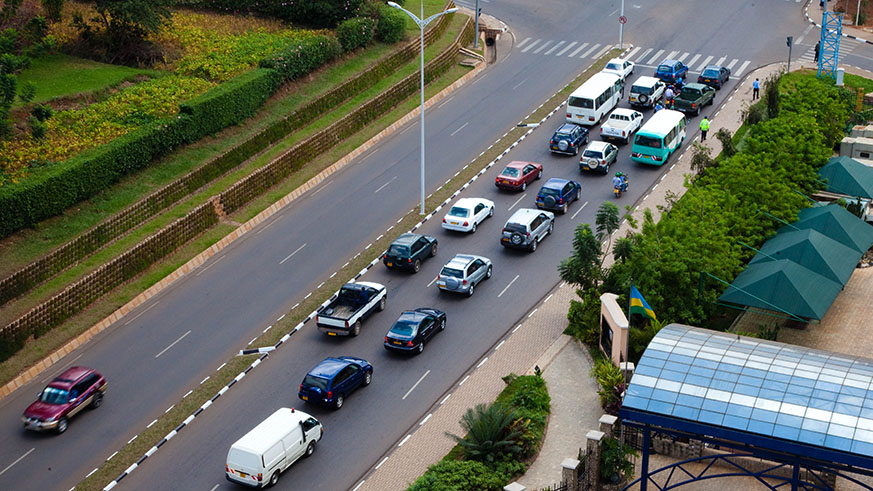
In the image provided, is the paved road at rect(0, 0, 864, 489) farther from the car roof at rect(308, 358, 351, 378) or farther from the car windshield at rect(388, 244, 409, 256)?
the car roof at rect(308, 358, 351, 378)

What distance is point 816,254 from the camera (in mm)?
43625

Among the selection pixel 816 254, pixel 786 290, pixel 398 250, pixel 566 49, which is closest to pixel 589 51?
pixel 566 49

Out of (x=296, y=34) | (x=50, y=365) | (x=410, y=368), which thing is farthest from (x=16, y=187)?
(x=296, y=34)

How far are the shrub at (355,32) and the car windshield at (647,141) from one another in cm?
2280

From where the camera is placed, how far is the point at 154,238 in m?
51.3

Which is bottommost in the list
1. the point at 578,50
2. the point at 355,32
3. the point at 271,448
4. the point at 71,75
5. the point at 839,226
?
the point at 578,50

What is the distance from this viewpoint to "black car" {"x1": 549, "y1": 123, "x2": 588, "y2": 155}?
62.1 meters

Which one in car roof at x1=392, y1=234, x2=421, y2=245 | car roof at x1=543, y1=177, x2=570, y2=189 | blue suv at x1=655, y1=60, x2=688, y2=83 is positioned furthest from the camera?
blue suv at x1=655, y1=60, x2=688, y2=83

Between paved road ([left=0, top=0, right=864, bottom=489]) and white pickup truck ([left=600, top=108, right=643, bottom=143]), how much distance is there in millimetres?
2805

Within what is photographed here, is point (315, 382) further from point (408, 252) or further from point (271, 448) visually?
point (408, 252)

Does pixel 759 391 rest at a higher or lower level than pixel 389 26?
higher

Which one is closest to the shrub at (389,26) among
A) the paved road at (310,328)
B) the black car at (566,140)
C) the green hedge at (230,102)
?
the paved road at (310,328)

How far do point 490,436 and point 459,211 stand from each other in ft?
65.9

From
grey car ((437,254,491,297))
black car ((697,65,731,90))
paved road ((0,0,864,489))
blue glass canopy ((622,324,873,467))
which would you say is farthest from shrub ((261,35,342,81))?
blue glass canopy ((622,324,873,467))
